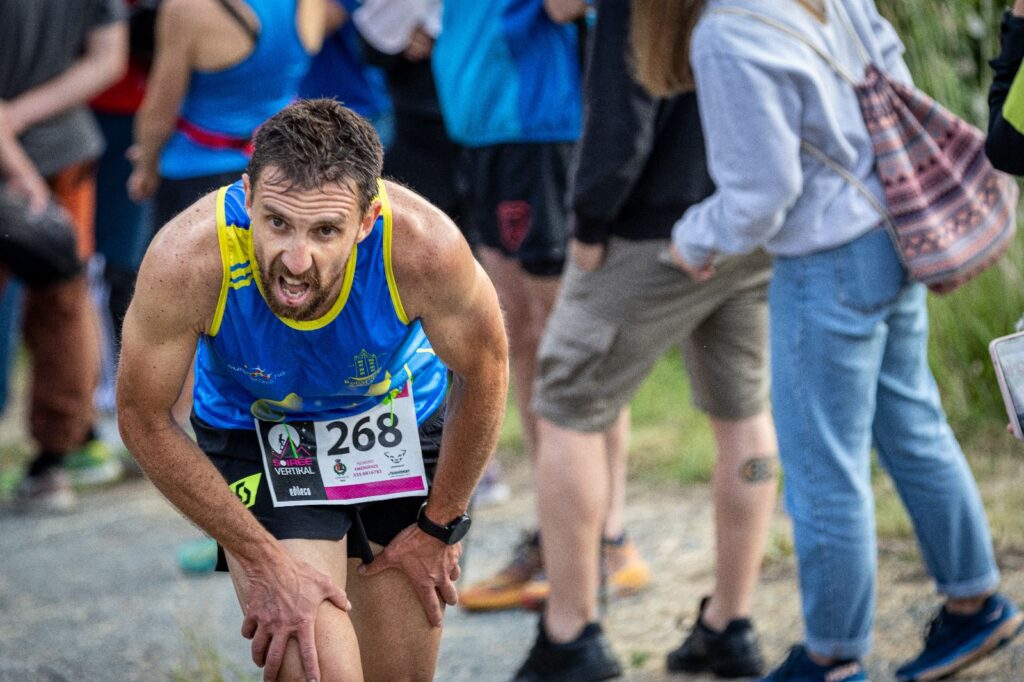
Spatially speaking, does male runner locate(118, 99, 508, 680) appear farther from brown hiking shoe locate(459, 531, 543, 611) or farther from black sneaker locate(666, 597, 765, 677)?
brown hiking shoe locate(459, 531, 543, 611)

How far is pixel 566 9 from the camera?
4129 millimetres

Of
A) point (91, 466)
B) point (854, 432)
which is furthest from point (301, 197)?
point (91, 466)

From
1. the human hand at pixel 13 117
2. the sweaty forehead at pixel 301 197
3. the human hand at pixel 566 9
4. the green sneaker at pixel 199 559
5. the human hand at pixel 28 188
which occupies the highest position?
the sweaty forehead at pixel 301 197

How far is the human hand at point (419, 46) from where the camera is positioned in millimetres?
4867

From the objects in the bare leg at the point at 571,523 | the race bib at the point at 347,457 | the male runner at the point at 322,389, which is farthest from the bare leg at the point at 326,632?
the bare leg at the point at 571,523

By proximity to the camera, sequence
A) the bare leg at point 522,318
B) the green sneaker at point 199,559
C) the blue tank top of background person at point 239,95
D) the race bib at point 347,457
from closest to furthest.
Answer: the race bib at point 347,457, the bare leg at point 522,318, the blue tank top of background person at point 239,95, the green sneaker at point 199,559

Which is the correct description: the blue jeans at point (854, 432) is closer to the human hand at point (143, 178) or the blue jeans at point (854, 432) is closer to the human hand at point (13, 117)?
the human hand at point (143, 178)

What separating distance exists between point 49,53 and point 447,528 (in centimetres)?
356

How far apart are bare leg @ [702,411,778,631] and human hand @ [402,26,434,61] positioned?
1.88 m

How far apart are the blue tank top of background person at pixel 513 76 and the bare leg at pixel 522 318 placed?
44cm

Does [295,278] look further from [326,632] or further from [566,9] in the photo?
[566,9]

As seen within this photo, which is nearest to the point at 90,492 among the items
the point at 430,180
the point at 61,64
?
the point at 61,64

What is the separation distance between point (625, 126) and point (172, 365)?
1254 mm

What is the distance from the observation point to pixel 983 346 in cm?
521
